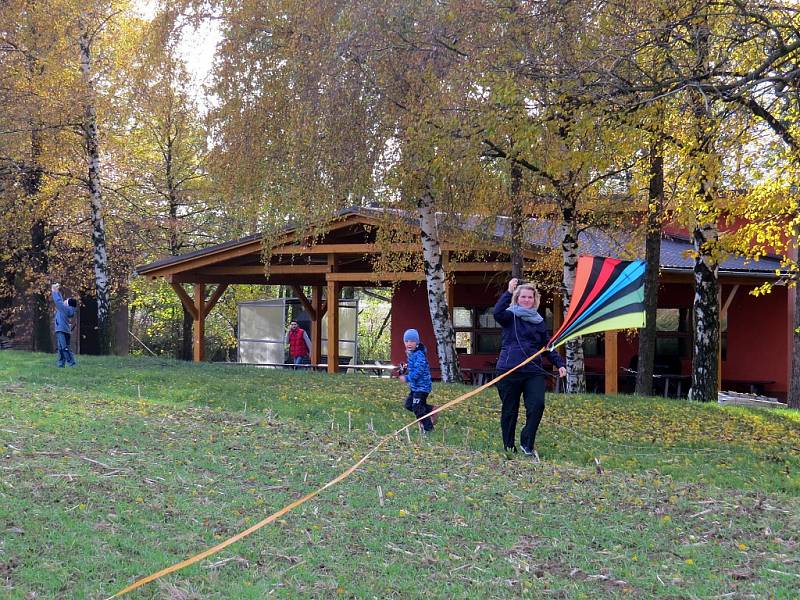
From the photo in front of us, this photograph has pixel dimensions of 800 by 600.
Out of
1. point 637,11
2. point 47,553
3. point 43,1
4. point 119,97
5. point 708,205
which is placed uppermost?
point 43,1

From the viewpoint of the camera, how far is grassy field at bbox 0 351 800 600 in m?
4.96

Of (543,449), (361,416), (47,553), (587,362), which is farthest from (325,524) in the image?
(587,362)

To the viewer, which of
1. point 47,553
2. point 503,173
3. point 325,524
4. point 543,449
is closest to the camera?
point 47,553

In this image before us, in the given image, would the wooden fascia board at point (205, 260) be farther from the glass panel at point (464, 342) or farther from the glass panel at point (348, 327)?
the glass panel at point (464, 342)

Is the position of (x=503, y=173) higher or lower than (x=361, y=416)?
higher

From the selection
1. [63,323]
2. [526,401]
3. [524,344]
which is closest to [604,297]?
[524,344]

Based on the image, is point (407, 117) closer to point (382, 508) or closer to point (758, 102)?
point (758, 102)

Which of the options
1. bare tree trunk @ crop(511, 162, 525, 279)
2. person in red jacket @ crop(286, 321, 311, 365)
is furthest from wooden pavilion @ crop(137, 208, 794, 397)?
person in red jacket @ crop(286, 321, 311, 365)

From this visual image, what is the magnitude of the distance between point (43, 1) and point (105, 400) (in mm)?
13142

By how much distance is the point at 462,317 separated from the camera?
23.6m

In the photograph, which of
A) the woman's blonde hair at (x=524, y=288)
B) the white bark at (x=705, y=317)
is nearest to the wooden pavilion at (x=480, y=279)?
the white bark at (x=705, y=317)

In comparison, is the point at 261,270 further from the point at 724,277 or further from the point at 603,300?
the point at 603,300

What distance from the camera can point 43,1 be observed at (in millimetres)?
21391

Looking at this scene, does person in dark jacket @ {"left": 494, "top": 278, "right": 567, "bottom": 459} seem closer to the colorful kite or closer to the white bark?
the colorful kite
